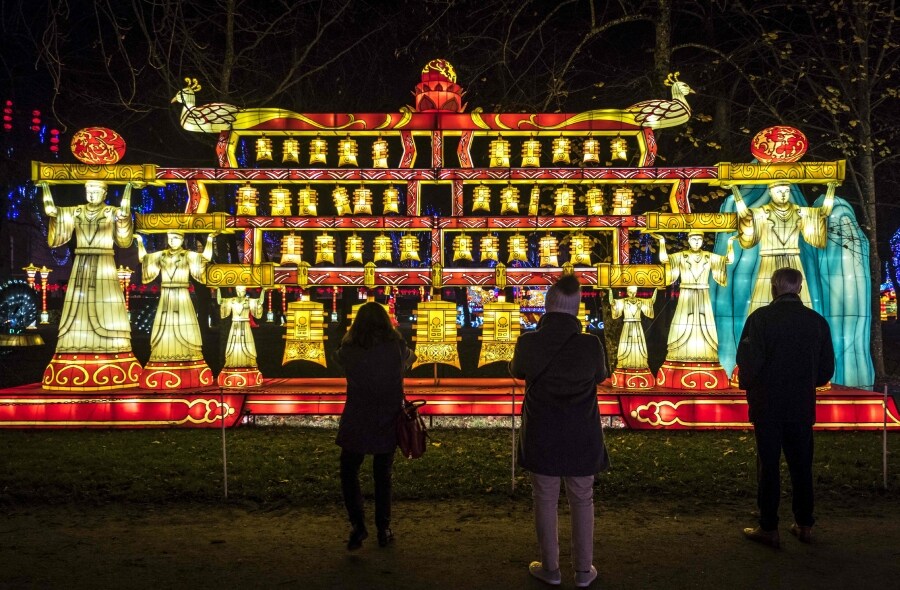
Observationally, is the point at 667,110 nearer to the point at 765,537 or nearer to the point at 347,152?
the point at 347,152

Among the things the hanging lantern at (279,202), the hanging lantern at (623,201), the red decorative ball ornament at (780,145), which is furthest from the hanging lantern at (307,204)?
the red decorative ball ornament at (780,145)

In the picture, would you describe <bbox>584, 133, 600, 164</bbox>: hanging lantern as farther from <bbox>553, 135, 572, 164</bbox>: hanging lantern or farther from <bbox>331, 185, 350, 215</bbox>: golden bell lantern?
<bbox>331, 185, 350, 215</bbox>: golden bell lantern

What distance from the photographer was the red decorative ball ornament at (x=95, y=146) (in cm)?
1128

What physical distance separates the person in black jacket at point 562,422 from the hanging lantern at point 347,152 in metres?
7.65

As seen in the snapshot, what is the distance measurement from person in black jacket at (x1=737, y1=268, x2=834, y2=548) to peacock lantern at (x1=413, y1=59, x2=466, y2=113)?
7370mm

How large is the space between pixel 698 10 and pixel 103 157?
14669 millimetres

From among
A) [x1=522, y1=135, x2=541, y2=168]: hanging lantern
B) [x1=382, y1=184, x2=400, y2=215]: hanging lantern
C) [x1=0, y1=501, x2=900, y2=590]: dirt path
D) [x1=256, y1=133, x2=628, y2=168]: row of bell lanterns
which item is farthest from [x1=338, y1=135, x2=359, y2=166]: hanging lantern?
[x1=0, y1=501, x2=900, y2=590]: dirt path

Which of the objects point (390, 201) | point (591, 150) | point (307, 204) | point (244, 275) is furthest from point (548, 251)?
point (244, 275)

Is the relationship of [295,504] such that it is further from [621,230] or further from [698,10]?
[698,10]

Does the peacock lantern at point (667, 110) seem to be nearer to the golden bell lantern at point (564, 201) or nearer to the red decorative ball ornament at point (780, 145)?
the red decorative ball ornament at point (780, 145)

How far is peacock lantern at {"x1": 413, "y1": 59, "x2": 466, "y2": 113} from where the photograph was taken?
12.2 metres

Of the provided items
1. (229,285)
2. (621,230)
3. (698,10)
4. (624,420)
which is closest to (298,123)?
(229,285)

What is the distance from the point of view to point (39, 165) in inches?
440

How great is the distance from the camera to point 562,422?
4891mm
